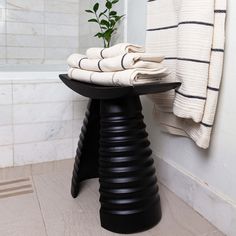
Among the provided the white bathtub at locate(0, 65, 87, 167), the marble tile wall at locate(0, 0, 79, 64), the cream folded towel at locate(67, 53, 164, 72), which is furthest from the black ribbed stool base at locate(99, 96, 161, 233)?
Result: the marble tile wall at locate(0, 0, 79, 64)

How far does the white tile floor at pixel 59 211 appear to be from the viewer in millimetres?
936

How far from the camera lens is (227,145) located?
90 cm

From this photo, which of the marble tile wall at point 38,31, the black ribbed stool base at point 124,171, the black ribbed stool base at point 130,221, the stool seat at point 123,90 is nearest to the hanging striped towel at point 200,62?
the stool seat at point 123,90

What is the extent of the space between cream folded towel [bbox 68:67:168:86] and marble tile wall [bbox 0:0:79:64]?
1.52 metres

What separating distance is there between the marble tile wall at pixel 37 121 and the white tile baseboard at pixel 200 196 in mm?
510

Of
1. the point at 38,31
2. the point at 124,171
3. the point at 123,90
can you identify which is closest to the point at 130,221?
the point at 124,171

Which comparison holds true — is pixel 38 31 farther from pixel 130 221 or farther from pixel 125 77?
pixel 130 221

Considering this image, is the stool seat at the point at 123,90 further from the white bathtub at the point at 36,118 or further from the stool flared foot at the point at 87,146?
the white bathtub at the point at 36,118

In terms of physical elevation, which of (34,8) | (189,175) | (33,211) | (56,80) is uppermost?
(34,8)

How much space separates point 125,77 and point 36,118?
2.43ft

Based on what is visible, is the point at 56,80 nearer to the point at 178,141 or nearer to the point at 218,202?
the point at 178,141

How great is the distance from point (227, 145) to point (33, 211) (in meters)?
0.73

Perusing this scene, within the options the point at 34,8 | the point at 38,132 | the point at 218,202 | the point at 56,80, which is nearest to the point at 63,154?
the point at 38,132

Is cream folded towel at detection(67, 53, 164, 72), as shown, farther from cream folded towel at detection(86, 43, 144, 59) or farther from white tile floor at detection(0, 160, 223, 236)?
white tile floor at detection(0, 160, 223, 236)
